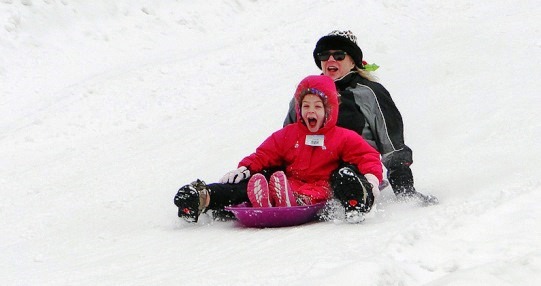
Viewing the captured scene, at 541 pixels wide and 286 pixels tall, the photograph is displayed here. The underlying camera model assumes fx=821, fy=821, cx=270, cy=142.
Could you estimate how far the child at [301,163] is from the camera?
4.30 m

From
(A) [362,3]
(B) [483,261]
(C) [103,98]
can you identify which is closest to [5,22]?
(C) [103,98]

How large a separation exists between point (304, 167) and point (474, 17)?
671 centimetres

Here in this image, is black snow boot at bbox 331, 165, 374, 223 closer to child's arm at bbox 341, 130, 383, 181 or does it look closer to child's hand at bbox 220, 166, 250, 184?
child's arm at bbox 341, 130, 383, 181

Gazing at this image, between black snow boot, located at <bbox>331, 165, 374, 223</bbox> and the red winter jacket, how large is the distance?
0.29 metres

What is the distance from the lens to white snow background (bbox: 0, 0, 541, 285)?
327 cm

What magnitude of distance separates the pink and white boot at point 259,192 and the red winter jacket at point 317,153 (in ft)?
0.64

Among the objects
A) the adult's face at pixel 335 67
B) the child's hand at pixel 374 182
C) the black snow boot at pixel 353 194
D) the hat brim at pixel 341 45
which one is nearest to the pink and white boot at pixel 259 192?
the black snow boot at pixel 353 194

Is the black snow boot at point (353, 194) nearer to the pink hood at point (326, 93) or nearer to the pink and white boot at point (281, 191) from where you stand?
the pink and white boot at point (281, 191)

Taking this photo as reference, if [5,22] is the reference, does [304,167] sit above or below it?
below

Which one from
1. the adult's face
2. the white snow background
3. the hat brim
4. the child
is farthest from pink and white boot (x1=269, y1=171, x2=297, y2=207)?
the hat brim

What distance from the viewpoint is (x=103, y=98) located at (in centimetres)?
745

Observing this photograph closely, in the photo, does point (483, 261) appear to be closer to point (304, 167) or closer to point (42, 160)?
point (304, 167)

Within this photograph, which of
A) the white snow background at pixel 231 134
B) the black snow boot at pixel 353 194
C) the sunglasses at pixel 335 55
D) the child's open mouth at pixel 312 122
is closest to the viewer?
the white snow background at pixel 231 134

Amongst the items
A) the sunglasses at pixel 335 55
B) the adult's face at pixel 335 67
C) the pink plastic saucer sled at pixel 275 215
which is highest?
the sunglasses at pixel 335 55
